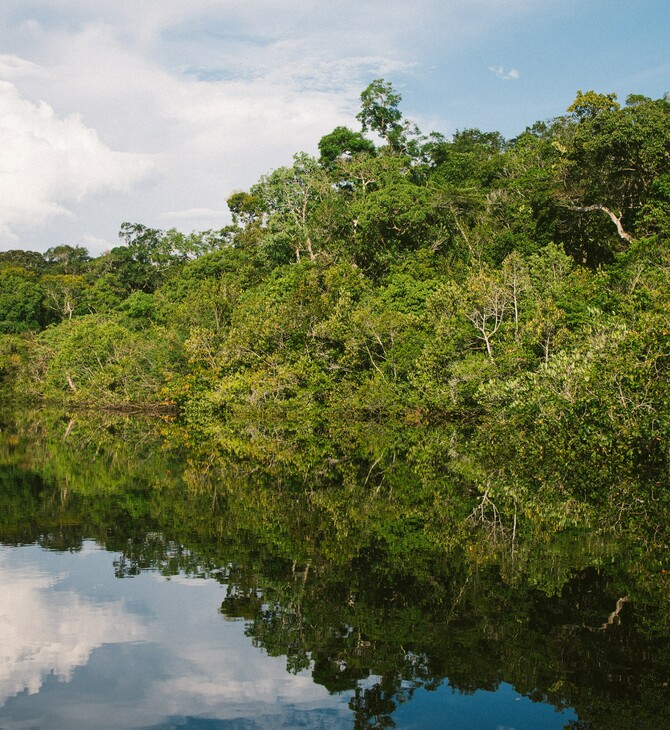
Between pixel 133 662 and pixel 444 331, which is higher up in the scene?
pixel 444 331

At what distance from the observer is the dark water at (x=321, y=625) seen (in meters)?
7.56

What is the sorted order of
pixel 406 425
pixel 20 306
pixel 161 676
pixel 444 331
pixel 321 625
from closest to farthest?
pixel 161 676, pixel 321 625, pixel 444 331, pixel 406 425, pixel 20 306

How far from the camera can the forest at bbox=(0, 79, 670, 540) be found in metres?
18.4

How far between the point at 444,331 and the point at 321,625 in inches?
927

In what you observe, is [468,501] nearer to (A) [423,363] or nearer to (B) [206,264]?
(A) [423,363]

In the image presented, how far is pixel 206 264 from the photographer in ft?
188

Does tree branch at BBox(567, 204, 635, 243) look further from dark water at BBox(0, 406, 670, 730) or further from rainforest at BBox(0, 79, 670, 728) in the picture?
dark water at BBox(0, 406, 670, 730)

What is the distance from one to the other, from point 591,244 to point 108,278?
49522 mm

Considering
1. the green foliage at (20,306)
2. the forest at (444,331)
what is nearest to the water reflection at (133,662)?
the forest at (444,331)

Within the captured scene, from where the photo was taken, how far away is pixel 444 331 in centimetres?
3200

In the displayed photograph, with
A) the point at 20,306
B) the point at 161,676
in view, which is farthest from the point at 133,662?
the point at 20,306

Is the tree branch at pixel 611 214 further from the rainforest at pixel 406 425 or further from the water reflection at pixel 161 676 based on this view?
the water reflection at pixel 161 676

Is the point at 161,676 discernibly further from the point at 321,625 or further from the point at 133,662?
the point at 321,625

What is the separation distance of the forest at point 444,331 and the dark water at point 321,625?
10.1 feet
